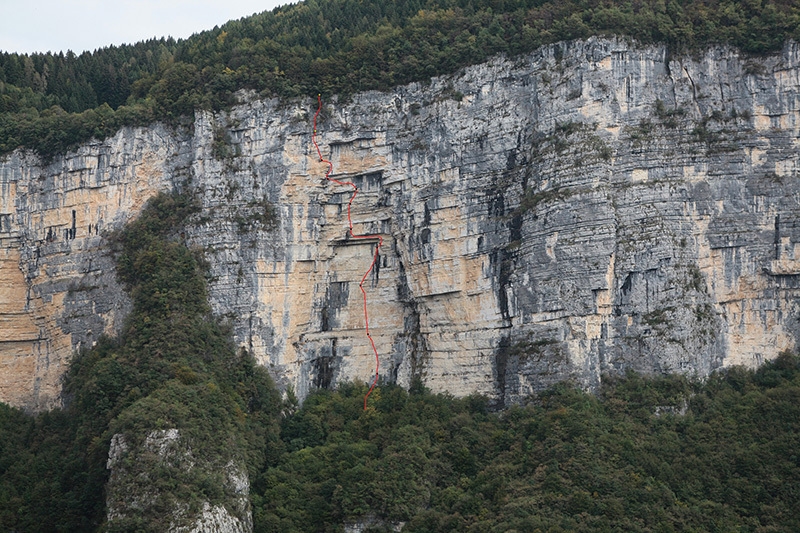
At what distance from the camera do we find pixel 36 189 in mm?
70312

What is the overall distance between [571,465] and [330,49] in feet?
84.1

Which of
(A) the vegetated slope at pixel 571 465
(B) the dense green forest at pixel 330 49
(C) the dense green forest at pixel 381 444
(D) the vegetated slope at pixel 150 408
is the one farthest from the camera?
(B) the dense green forest at pixel 330 49

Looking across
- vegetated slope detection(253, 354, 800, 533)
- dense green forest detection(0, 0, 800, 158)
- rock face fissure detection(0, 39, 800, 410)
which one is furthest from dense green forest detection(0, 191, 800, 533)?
dense green forest detection(0, 0, 800, 158)

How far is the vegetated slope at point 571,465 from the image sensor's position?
179ft

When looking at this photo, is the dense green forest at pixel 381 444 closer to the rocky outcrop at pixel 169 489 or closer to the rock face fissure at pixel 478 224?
the rocky outcrop at pixel 169 489

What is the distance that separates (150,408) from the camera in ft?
193

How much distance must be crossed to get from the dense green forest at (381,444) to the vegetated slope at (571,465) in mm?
76

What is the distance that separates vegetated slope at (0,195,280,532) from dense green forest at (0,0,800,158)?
6.22m

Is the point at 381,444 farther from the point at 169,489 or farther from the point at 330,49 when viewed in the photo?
the point at 330,49

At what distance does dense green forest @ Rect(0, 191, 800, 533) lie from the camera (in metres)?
55.2

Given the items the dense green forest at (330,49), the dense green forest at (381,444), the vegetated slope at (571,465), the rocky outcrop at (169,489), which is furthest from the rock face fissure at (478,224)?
the rocky outcrop at (169,489)

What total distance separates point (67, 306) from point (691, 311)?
29.2 m

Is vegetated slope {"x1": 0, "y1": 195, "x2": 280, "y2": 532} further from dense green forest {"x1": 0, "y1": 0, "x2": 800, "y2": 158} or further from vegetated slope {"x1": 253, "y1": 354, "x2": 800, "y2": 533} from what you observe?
dense green forest {"x1": 0, "y1": 0, "x2": 800, "y2": 158}

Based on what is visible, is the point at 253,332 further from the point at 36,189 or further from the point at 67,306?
the point at 36,189
